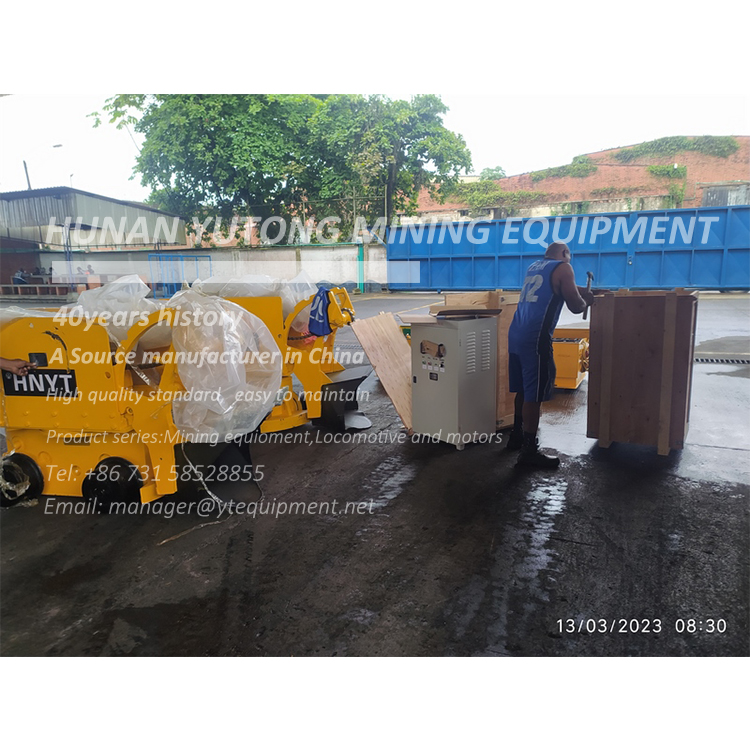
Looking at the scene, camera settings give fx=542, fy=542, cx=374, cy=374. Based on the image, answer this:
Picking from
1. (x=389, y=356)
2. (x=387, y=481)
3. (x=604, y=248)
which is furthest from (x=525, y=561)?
(x=604, y=248)

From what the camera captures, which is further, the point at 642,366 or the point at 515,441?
the point at 515,441

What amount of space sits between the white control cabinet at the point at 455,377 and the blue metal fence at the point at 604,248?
48.0 feet

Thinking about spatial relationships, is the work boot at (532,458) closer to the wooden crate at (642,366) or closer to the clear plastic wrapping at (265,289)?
the wooden crate at (642,366)

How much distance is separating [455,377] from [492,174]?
2953 centimetres

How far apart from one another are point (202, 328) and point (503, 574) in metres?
2.25

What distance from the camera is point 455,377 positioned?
15.1 feet

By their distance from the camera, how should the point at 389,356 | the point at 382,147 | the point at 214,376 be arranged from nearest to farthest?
1. the point at 214,376
2. the point at 389,356
3. the point at 382,147

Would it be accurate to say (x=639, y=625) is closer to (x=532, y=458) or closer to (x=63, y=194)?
(x=532, y=458)

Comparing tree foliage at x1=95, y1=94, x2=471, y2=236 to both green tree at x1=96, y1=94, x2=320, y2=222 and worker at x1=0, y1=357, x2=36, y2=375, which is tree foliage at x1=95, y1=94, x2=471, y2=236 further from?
worker at x1=0, y1=357, x2=36, y2=375

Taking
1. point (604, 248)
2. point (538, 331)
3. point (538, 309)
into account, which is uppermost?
point (604, 248)

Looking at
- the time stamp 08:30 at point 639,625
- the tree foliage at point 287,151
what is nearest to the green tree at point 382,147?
the tree foliage at point 287,151

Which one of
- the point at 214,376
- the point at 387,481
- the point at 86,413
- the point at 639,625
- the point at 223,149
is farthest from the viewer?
the point at 223,149

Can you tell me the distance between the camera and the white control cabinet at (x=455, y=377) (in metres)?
4.62

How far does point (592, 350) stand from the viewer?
4.69 meters
